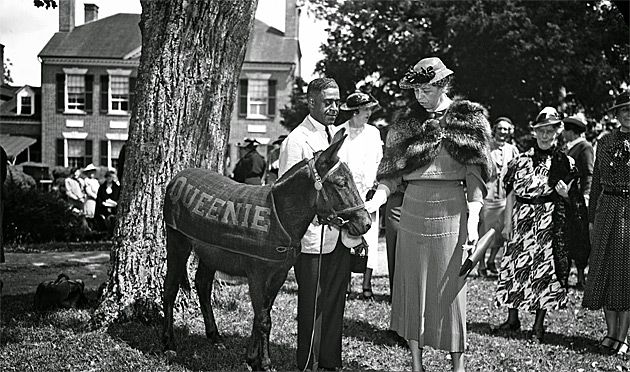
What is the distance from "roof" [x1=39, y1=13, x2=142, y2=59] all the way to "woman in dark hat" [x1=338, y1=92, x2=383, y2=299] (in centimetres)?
3769

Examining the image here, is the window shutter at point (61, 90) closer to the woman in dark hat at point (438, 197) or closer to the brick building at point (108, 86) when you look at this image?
the brick building at point (108, 86)

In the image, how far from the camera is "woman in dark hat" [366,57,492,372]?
5.39 metres

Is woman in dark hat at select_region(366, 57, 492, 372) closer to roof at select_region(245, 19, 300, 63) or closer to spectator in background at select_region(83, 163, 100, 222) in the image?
spectator in background at select_region(83, 163, 100, 222)

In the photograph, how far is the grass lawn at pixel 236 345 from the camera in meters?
6.16

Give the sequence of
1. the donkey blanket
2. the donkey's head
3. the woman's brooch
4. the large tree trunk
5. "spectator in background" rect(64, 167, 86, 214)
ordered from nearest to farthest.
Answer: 1. the donkey's head
2. the donkey blanket
3. the woman's brooch
4. the large tree trunk
5. "spectator in background" rect(64, 167, 86, 214)

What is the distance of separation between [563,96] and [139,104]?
72.4ft

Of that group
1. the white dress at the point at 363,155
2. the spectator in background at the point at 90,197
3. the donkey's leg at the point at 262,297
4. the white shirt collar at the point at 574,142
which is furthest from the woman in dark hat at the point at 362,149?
the spectator in background at the point at 90,197

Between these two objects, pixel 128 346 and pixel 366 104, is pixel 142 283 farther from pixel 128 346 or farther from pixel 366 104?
pixel 366 104

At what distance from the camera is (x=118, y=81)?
44.1 m

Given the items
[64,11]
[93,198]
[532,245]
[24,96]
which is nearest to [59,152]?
[24,96]

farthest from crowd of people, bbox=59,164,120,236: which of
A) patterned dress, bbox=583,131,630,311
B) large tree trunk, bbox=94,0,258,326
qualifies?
patterned dress, bbox=583,131,630,311

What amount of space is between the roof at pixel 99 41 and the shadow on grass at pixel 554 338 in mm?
38463

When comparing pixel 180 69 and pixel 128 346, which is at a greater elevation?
pixel 180 69

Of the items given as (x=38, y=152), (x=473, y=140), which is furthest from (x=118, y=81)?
(x=473, y=140)
